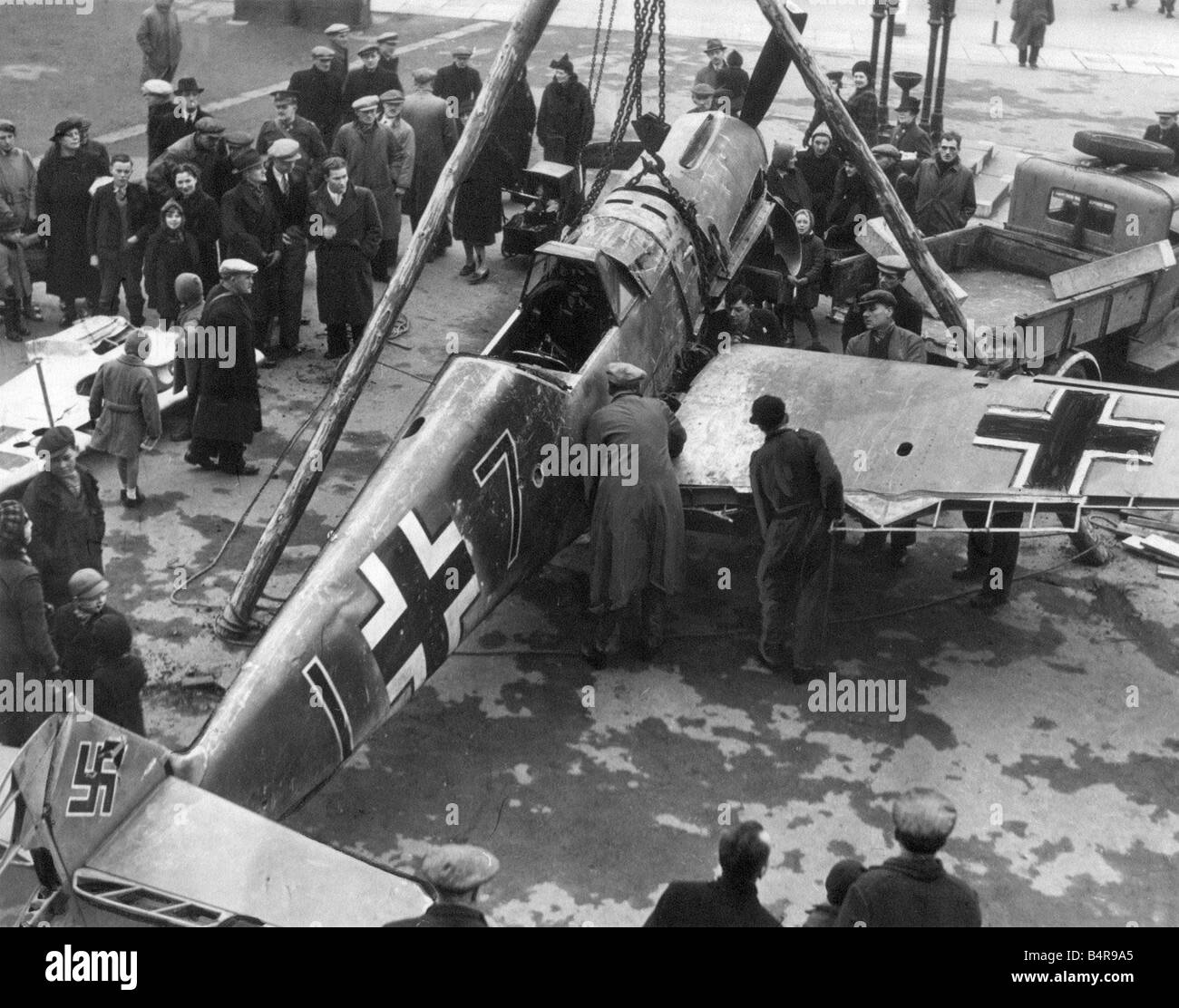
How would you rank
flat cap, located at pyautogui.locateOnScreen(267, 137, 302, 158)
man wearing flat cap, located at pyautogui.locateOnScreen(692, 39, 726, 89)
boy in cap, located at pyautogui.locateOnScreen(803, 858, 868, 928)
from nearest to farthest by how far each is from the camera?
boy in cap, located at pyautogui.locateOnScreen(803, 858, 868, 928)
flat cap, located at pyautogui.locateOnScreen(267, 137, 302, 158)
man wearing flat cap, located at pyautogui.locateOnScreen(692, 39, 726, 89)

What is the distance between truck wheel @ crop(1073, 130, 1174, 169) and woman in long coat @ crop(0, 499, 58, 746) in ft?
38.1

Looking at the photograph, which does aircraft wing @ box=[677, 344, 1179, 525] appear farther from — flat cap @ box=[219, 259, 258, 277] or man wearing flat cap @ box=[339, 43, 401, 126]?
man wearing flat cap @ box=[339, 43, 401, 126]

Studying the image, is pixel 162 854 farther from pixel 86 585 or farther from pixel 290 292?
pixel 290 292

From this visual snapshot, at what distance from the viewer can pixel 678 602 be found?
1102 centimetres

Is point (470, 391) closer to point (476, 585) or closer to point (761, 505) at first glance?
point (476, 585)

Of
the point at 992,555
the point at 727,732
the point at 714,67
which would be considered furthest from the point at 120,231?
the point at 714,67

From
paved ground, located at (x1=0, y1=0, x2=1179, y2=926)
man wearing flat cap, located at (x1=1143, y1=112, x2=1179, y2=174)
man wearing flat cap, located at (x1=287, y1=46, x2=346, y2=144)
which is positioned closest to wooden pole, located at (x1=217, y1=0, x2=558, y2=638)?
paved ground, located at (x1=0, y1=0, x2=1179, y2=926)

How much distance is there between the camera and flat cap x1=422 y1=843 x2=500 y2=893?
5559 mm

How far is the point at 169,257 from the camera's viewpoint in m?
13.7

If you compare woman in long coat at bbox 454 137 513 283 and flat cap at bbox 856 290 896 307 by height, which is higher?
flat cap at bbox 856 290 896 307

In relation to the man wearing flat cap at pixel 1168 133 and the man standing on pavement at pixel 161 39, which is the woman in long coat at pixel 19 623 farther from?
the man wearing flat cap at pixel 1168 133

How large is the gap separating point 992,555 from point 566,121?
9.31 m

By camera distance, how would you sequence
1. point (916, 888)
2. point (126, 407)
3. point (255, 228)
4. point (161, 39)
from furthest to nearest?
1. point (161, 39)
2. point (255, 228)
3. point (126, 407)
4. point (916, 888)
